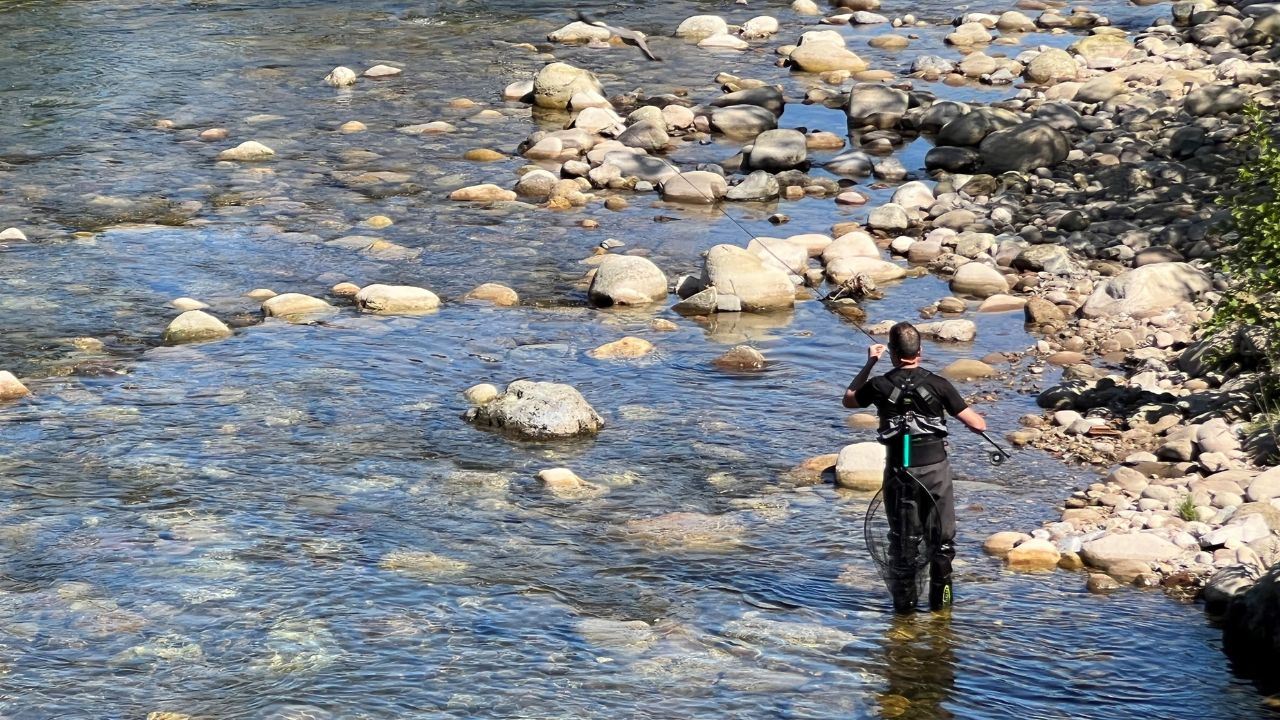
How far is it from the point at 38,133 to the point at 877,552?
16105mm

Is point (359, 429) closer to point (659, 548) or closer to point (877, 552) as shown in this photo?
point (659, 548)

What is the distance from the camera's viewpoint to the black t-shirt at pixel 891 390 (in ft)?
25.7

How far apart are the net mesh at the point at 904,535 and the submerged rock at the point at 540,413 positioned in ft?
11.0

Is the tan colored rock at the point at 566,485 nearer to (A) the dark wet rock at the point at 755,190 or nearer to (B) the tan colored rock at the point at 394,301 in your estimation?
(B) the tan colored rock at the point at 394,301

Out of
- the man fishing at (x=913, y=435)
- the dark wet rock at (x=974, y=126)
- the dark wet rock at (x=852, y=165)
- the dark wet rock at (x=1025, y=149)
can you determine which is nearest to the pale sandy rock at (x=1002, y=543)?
the man fishing at (x=913, y=435)

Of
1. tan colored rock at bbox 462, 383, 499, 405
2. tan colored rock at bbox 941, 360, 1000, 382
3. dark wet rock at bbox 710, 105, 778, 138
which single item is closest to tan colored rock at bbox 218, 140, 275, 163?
dark wet rock at bbox 710, 105, 778, 138

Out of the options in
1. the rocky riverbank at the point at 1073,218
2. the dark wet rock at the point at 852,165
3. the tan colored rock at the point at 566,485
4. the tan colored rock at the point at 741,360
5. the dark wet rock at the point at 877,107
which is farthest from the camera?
the dark wet rock at the point at 877,107

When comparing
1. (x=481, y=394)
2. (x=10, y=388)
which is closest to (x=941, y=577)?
(x=481, y=394)

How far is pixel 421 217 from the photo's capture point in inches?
692

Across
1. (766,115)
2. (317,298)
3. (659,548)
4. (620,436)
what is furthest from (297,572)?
(766,115)

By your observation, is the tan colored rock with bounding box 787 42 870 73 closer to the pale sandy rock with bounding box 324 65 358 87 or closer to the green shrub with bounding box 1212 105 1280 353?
the pale sandy rock with bounding box 324 65 358 87

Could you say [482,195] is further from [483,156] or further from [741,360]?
[741,360]

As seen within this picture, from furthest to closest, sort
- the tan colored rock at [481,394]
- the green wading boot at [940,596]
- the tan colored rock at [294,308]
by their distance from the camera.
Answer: the tan colored rock at [294,308]
the tan colored rock at [481,394]
the green wading boot at [940,596]

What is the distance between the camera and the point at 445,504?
33.1ft
